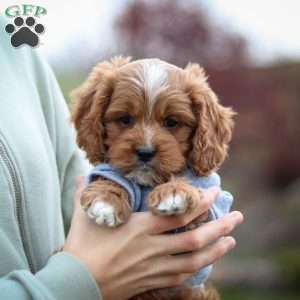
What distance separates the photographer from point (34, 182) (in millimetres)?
2379

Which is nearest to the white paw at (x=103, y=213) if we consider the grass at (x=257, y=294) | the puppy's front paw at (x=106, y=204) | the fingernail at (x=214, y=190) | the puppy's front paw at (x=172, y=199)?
the puppy's front paw at (x=106, y=204)

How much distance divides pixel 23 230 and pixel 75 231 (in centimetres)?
18

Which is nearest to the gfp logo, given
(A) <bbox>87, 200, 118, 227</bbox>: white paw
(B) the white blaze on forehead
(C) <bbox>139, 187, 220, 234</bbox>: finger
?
(B) the white blaze on forehead

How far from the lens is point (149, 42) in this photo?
4973 mm

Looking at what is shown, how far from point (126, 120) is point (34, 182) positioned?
0.38 metres

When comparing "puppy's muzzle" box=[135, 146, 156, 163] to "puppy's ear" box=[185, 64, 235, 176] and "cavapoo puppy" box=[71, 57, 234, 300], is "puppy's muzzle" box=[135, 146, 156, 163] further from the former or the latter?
"puppy's ear" box=[185, 64, 235, 176]

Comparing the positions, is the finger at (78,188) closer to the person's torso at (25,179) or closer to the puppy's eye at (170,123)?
the person's torso at (25,179)

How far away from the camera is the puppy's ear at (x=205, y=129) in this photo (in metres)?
2.51

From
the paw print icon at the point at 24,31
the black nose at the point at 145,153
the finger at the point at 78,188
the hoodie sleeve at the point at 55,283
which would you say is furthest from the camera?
the paw print icon at the point at 24,31

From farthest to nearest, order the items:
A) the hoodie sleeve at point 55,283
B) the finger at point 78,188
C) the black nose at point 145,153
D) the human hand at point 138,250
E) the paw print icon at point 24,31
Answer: the paw print icon at point 24,31 < the finger at point 78,188 < the black nose at point 145,153 < the human hand at point 138,250 < the hoodie sleeve at point 55,283

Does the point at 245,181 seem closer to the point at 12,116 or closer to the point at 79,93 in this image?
the point at 79,93

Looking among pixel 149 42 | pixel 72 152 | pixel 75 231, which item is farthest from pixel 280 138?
pixel 75 231

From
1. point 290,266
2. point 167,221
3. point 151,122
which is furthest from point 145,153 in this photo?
point 290,266

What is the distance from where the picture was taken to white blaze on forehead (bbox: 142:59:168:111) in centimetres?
244
